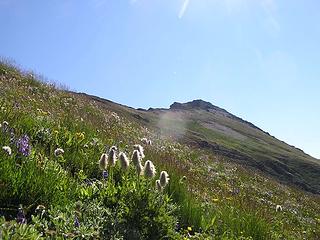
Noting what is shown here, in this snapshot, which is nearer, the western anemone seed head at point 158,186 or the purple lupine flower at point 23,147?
the western anemone seed head at point 158,186

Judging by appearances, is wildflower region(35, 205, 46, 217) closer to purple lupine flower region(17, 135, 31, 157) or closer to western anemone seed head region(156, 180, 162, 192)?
purple lupine flower region(17, 135, 31, 157)

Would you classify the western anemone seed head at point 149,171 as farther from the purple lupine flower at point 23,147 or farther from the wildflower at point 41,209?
the purple lupine flower at point 23,147

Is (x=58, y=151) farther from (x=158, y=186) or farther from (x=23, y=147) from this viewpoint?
(x=158, y=186)

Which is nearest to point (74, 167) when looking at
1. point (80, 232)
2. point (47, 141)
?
point (47, 141)

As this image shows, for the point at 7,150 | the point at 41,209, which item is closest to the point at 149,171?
the point at 41,209

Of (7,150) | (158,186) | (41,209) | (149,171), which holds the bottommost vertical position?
(41,209)

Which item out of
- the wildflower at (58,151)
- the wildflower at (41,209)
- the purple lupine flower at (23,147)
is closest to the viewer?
the wildflower at (41,209)

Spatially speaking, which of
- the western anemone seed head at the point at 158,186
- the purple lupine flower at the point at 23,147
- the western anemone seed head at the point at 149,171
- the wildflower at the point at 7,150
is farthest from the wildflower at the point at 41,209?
the western anemone seed head at the point at 158,186

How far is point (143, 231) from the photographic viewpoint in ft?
16.9

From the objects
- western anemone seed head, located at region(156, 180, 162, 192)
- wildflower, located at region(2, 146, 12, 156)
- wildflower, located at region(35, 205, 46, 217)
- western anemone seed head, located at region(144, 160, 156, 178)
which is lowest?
wildflower, located at region(35, 205, 46, 217)

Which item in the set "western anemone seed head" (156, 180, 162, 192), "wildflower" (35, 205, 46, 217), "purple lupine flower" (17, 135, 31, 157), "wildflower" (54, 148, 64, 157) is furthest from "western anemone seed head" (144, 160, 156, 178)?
"wildflower" (54, 148, 64, 157)

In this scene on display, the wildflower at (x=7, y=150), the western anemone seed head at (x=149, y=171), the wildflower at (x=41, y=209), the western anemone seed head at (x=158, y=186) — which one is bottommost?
the wildflower at (x=41, y=209)

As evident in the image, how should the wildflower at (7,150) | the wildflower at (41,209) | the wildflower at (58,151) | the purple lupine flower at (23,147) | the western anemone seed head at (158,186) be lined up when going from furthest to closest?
1. the wildflower at (58,151)
2. the purple lupine flower at (23,147)
3. the western anemone seed head at (158,186)
4. the wildflower at (7,150)
5. the wildflower at (41,209)

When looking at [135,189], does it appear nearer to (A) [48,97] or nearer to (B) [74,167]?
(B) [74,167]
